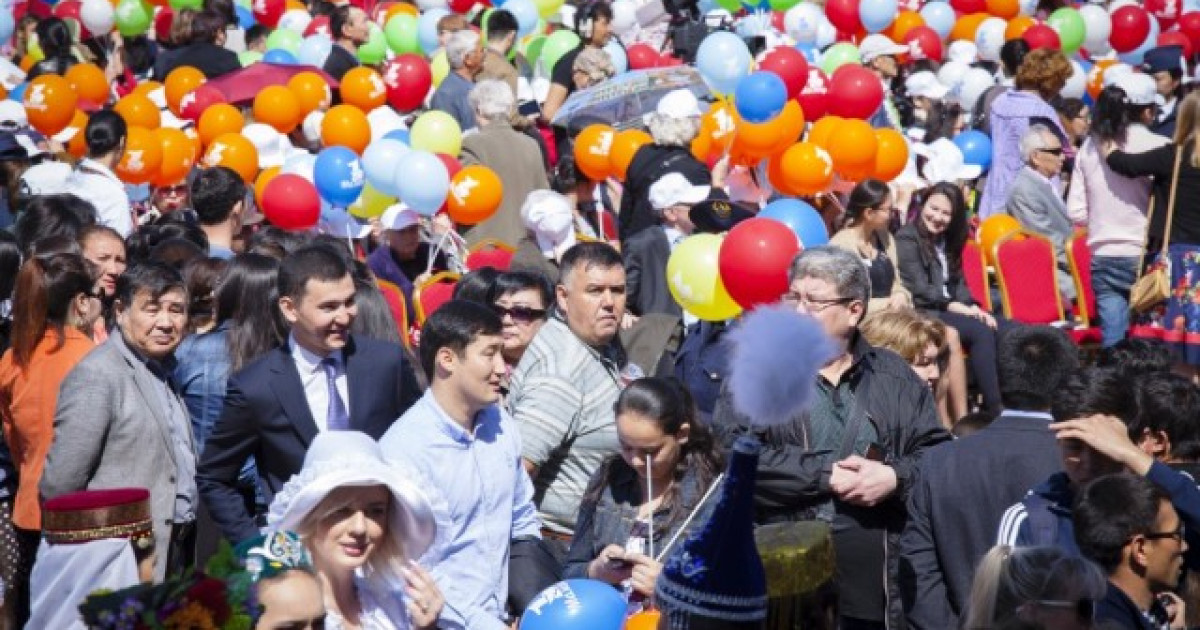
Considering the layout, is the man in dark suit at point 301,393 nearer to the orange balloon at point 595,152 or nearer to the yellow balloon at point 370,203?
the yellow balloon at point 370,203

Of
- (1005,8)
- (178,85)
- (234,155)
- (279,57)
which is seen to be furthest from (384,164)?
(1005,8)

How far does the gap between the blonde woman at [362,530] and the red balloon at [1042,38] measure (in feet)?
35.7

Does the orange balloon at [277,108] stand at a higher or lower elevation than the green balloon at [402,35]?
higher

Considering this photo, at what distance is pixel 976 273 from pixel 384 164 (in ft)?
11.5

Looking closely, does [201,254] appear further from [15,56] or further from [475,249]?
[15,56]

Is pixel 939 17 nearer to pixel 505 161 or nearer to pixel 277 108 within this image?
pixel 505 161

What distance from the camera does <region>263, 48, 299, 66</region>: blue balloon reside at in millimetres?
13102

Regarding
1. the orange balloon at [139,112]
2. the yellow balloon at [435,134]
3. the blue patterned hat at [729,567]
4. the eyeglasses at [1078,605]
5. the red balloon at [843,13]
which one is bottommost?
the red balloon at [843,13]

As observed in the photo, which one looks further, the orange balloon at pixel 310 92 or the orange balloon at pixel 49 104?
the orange balloon at pixel 310 92

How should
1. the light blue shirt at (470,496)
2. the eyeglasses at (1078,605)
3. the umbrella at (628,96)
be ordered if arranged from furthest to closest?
the umbrella at (628,96), the light blue shirt at (470,496), the eyeglasses at (1078,605)

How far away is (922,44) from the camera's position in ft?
49.2

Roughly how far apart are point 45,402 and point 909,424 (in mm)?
2844

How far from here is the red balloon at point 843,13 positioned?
1435cm

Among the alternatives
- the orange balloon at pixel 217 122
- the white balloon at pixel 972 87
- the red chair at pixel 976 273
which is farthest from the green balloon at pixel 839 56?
the orange balloon at pixel 217 122
